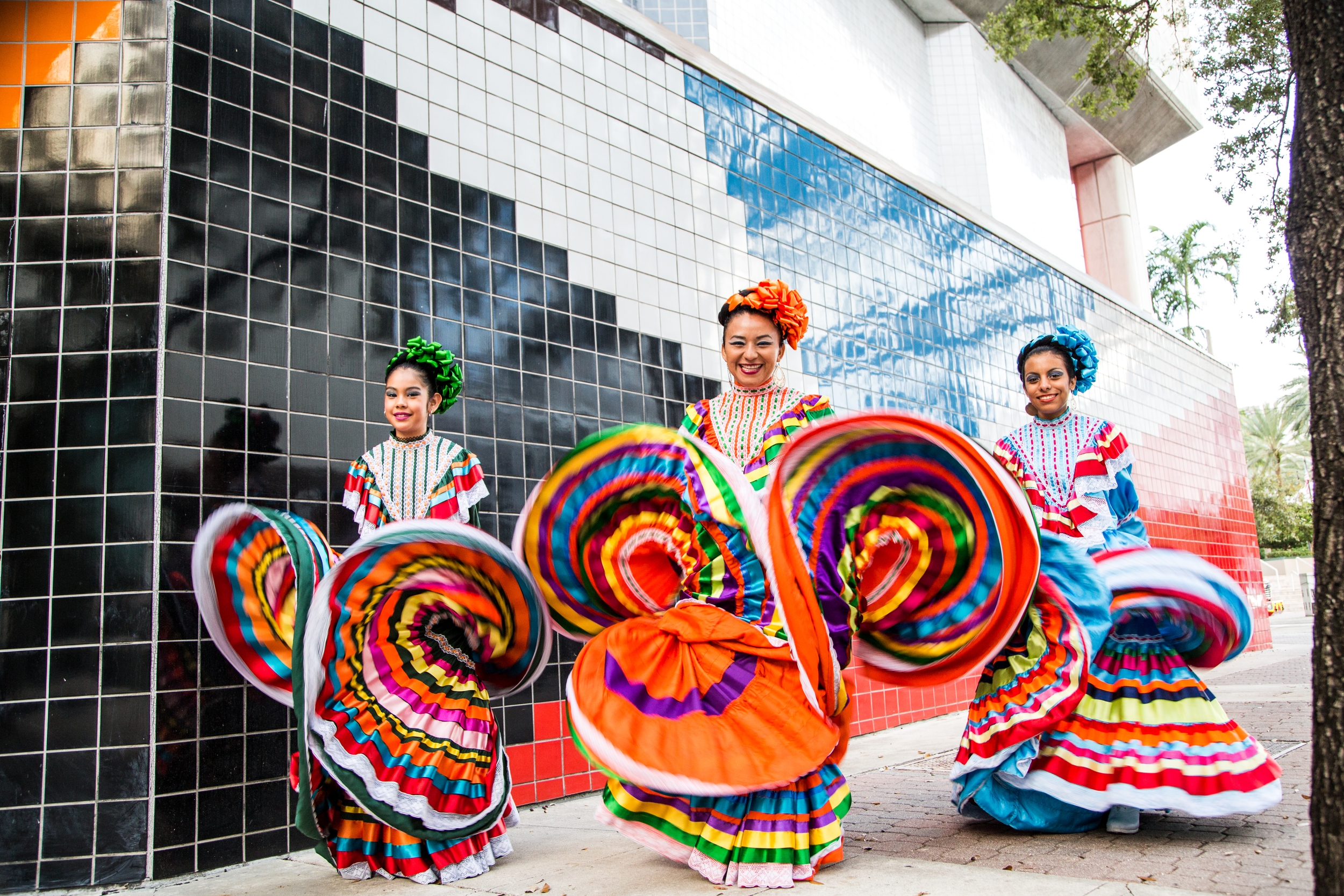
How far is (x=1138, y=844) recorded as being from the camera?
3.02 m

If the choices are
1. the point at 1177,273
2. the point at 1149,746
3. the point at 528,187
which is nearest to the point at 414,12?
the point at 528,187

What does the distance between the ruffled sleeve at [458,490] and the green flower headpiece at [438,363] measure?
11.3 inches

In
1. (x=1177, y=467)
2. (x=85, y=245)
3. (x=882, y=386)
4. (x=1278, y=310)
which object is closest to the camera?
(x=85, y=245)

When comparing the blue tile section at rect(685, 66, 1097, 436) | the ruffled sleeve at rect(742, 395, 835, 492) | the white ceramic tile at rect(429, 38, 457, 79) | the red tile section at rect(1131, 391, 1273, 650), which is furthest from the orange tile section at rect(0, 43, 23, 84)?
the red tile section at rect(1131, 391, 1273, 650)

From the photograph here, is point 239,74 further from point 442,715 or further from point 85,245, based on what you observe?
point 442,715

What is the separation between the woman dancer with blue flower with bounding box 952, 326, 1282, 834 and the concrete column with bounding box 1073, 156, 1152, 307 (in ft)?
57.4

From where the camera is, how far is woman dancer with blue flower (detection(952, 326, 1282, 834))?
10.1 feet

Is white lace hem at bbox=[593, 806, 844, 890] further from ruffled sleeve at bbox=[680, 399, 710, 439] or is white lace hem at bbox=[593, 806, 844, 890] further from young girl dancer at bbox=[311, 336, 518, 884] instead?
ruffled sleeve at bbox=[680, 399, 710, 439]

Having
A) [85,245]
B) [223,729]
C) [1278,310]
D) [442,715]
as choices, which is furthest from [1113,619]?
[1278,310]

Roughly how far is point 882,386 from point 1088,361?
407cm

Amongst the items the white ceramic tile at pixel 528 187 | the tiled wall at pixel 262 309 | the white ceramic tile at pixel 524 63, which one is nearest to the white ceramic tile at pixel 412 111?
the tiled wall at pixel 262 309

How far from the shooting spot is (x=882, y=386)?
816cm

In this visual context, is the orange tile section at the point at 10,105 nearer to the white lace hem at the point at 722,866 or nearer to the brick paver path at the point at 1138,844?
the white lace hem at the point at 722,866

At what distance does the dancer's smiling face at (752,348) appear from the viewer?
3594mm
